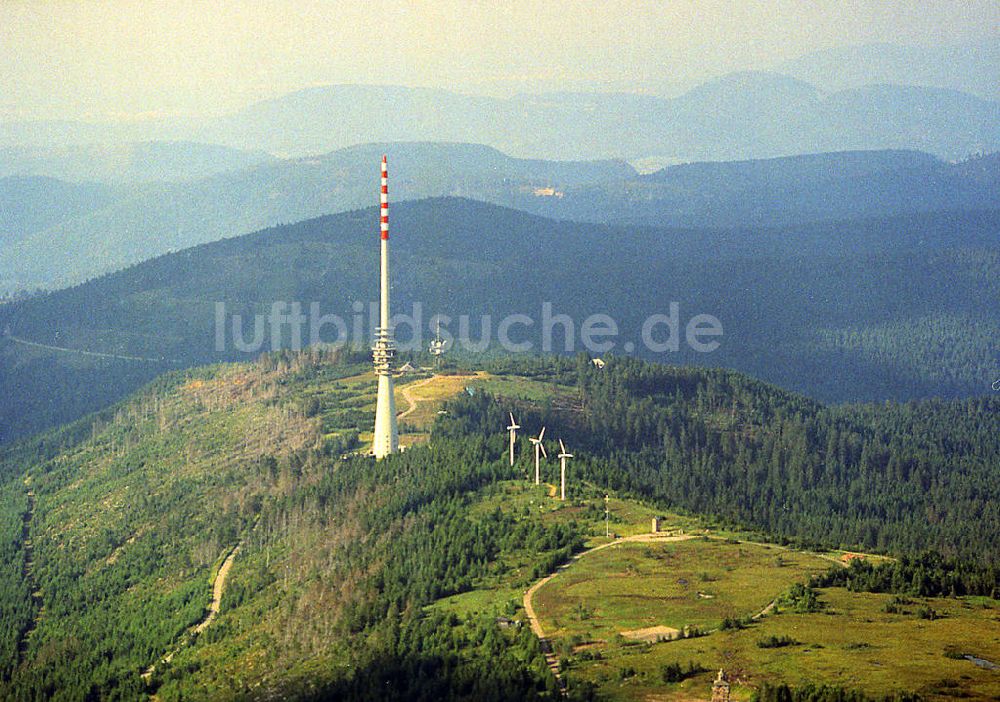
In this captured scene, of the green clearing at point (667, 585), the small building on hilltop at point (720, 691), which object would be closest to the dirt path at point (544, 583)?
the green clearing at point (667, 585)

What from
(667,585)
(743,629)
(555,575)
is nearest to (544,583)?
(555,575)

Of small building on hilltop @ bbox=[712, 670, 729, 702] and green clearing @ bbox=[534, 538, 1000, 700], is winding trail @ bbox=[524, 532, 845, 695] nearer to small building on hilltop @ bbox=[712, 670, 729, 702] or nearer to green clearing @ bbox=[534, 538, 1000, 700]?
green clearing @ bbox=[534, 538, 1000, 700]

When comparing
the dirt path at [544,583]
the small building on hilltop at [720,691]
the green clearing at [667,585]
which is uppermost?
the small building on hilltop at [720,691]

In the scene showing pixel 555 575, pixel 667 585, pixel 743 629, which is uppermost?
pixel 743 629

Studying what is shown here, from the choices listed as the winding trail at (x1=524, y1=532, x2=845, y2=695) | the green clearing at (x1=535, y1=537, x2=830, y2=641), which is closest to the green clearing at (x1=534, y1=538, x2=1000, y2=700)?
the green clearing at (x1=535, y1=537, x2=830, y2=641)

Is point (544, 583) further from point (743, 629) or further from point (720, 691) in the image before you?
point (720, 691)

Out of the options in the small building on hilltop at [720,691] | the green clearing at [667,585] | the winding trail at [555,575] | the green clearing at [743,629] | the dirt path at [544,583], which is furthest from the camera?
the green clearing at [667,585]

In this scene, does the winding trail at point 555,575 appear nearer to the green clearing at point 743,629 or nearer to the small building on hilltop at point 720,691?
the green clearing at point 743,629

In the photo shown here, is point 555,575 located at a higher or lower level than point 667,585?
lower

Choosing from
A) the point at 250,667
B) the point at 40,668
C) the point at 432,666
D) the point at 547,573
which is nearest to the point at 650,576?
the point at 547,573
